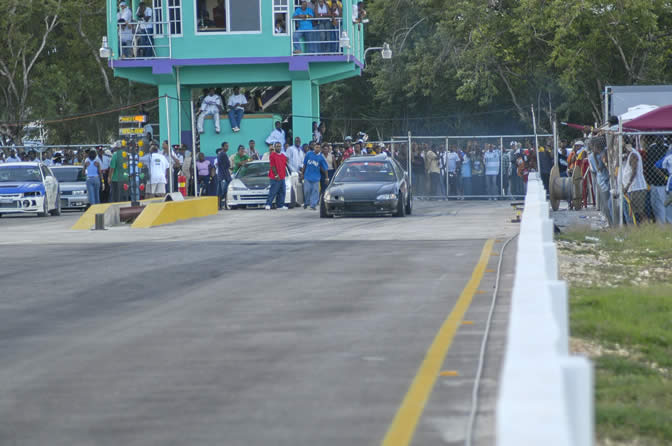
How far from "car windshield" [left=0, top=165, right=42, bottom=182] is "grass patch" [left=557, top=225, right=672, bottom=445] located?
1792 cm

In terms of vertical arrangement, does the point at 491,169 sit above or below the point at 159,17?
below

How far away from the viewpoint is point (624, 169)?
1919cm

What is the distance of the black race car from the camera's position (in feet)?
82.0

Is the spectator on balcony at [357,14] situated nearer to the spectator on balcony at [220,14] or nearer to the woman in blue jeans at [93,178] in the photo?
the spectator on balcony at [220,14]

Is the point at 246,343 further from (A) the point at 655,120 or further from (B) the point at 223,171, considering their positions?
(B) the point at 223,171

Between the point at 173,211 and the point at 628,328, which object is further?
the point at 173,211

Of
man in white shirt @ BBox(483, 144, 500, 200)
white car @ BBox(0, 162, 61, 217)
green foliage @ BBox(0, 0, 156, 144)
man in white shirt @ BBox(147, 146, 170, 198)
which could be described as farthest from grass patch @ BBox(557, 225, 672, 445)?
green foliage @ BBox(0, 0, 156, 144)

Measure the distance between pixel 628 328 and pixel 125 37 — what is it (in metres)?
32.2

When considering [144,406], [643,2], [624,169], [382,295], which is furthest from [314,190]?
[144,406]

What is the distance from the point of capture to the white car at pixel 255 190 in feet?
102

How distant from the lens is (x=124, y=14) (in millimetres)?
38594

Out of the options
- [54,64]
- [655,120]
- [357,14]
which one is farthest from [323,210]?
[54,64]

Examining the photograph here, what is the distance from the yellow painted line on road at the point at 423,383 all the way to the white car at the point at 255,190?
20.5 m

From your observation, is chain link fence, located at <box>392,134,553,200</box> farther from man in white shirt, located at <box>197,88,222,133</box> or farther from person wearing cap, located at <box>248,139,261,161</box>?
man in white shirt, located at <box>197,88,222,133</box>
